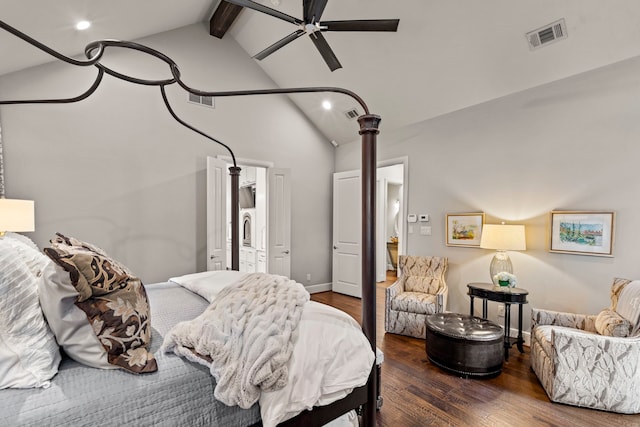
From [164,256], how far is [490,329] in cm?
381

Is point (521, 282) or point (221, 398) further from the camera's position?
point (521, 282)

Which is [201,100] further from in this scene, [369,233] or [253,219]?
[369,233]

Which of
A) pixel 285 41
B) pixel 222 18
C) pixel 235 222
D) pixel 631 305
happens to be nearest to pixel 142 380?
pixel 235 222

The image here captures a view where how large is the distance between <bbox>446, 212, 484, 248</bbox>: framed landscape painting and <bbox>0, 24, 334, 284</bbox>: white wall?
2.76m

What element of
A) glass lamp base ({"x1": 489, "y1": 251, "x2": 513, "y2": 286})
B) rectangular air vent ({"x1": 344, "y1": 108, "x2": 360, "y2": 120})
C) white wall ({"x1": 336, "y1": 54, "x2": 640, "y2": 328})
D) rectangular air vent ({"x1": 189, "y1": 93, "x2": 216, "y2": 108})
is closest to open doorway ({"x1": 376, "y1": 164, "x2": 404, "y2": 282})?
rectangular air vent ({"x1": 344, "y1": 108, "x2": 360, "y2": 120})

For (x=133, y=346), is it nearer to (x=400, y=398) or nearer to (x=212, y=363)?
(x=212, y=363)

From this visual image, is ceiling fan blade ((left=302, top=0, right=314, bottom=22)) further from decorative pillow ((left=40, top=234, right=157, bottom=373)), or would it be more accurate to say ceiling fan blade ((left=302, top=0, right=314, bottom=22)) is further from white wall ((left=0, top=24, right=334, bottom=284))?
white wall ((left=0, top=24, right=334, bottom=284))

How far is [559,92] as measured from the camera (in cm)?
322

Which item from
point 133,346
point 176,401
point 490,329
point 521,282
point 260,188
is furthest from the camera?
point 260,188

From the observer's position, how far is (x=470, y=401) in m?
2.37

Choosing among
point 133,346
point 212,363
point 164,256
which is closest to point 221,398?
point 212,363

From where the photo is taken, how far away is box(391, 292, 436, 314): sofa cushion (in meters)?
3.54

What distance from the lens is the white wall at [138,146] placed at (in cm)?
332

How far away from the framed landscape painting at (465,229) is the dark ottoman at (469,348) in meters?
1.28
